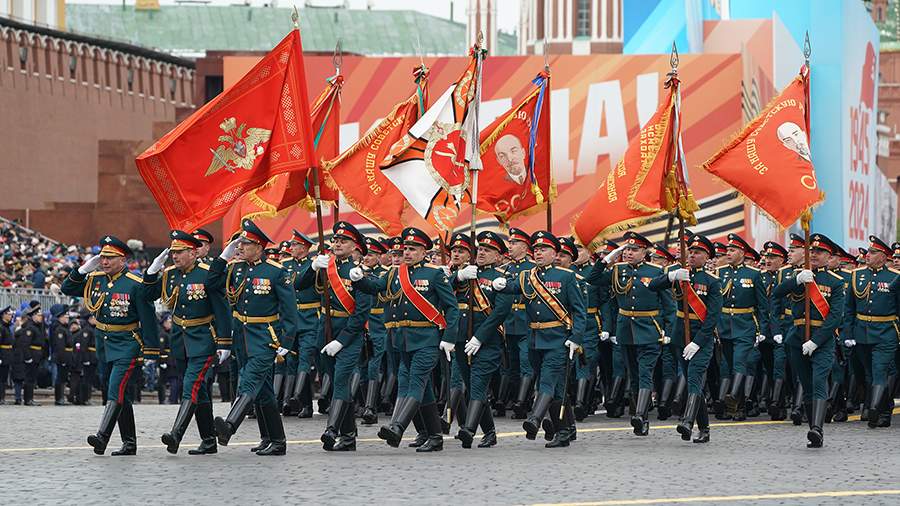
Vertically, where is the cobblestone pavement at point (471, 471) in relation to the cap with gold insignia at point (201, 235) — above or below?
below

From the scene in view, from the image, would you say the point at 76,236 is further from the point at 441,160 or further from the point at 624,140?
the point at 441,160

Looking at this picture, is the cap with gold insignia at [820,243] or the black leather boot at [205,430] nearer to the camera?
the black leather boot at [205,430]

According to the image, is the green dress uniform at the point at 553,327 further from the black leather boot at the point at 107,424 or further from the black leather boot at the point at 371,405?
the black leather boot at the point at 107,424

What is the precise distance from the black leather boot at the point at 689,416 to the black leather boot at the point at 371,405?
3378 mm

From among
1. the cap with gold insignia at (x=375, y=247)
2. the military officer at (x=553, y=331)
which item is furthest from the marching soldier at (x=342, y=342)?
the cap with gold insignia at (x=375, y=247)

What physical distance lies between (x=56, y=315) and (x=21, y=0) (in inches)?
2037

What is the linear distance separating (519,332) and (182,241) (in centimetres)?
484

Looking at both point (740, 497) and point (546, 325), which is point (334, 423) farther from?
point (740, 497)

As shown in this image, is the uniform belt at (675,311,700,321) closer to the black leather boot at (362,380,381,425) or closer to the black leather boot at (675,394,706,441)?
the black leather boot at (675,394,706,441)

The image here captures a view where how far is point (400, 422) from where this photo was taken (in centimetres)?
1344

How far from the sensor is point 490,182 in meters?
18.9

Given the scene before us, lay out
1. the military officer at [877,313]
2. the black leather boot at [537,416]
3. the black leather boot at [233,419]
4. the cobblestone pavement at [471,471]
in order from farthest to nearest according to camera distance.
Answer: the military officer at [877,313], the black leather boot at [537,416], the black leather boot at [233,419], the cobblestone pavement at [471,471]

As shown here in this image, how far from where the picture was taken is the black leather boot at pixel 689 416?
14.7 m

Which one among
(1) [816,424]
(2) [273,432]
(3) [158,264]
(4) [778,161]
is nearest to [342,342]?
(2) [273,432]
